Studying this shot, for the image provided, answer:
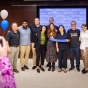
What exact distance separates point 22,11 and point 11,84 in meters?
7.15

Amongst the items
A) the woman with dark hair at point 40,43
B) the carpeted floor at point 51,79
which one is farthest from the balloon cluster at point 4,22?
the carpeted floor at point 51,79

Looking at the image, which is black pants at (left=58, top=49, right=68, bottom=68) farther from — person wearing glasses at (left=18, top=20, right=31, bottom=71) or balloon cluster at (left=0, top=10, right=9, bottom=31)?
balloon cluster at (left=0, top=10, right=9, bottom=31)

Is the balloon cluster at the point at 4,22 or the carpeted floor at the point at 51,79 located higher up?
the balloon cluster at the point at 4,22

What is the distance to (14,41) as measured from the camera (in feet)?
24.1

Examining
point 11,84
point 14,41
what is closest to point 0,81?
point 11,84

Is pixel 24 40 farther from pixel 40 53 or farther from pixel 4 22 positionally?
pixel 4 22

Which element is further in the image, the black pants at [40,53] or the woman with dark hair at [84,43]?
the black pants at [40,53]

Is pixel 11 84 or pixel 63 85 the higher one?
pixel 11 84

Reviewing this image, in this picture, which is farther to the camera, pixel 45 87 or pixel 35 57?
pixel 35 57

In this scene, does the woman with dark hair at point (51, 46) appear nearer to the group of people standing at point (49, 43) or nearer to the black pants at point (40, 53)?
the group of people standing at point (49, 43)

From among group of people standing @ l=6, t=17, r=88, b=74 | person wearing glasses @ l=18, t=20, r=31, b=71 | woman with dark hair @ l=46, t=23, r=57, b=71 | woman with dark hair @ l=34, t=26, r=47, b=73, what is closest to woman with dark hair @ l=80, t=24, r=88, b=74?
group of people standing @ l=6, t=17, r=88, b=74

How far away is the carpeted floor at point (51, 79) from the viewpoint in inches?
241

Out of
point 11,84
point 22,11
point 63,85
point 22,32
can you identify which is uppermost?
point 22,11

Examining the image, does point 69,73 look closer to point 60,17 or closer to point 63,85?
point 63,85
